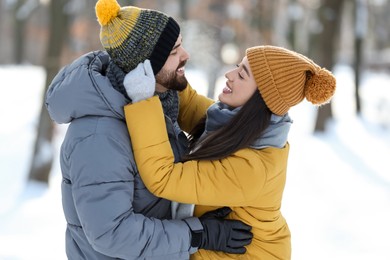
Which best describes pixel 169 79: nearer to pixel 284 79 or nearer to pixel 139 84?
pixel 139 84

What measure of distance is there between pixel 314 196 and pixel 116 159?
22.7 ft

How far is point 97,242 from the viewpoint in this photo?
196cm

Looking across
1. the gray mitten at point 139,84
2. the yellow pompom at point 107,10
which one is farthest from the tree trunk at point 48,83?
the gray mitten at point 139,84

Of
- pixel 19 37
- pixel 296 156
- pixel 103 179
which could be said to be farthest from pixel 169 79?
pixel 19 37

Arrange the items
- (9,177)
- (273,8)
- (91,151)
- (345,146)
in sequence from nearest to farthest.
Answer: (91,151) → (9,177) → (345,146) → (273,8)

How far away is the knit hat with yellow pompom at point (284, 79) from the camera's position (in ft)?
7.11

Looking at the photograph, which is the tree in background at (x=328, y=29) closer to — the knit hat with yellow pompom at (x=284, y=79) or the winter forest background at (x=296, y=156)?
the winter forest background at (x=296, y=156)

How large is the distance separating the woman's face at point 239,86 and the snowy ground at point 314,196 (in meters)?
3.67

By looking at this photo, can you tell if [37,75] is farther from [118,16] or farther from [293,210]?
[118,16]

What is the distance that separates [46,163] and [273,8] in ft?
68.2

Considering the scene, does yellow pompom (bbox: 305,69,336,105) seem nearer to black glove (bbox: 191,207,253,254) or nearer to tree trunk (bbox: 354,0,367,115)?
black glove (bbox: 191,207,253,254)

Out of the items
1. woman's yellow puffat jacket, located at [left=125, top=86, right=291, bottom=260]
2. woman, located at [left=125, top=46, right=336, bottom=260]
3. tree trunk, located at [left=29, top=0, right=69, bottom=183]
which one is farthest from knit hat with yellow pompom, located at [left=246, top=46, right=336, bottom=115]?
tree trunk, located at [left=29, top=0, right=69, bottom=183]

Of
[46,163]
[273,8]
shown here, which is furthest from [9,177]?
→ [273,8]

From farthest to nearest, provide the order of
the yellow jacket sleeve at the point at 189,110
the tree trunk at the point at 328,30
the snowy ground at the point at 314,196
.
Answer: the tree trunk at the point at 328,30
the snowy ground at the point at 314,196
the yellow jacket sleeve at the point at 189,110
